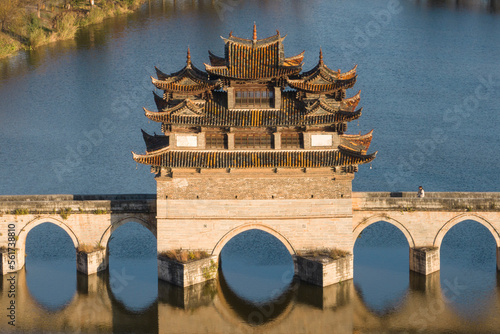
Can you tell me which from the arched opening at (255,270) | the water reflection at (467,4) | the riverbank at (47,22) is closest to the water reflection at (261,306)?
the arched opening at (255,270)

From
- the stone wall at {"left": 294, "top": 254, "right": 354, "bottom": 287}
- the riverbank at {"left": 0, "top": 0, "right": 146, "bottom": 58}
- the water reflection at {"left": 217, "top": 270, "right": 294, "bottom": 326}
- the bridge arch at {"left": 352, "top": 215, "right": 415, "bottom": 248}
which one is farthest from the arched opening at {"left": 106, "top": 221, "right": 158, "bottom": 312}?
the riverbank at {"left": 0, "top": 0, "right": 146, "bottom": 58}

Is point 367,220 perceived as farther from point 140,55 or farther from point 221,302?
point 140,55

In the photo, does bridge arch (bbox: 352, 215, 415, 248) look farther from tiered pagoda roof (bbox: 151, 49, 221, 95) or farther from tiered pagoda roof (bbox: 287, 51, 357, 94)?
tiered pagoda roof (bbox: 151, 49, 221, 95)

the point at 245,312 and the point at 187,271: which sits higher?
→ the point at 187,271

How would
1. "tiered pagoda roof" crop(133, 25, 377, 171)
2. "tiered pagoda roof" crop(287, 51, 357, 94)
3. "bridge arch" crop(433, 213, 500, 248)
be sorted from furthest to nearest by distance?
"bridge arch" crop(433, 213, 500, 248)
"tiered pagoda roof" crop(287, 51, 357, 94)
"tiered pagoda roof" crop(133, 25, 377, 171)

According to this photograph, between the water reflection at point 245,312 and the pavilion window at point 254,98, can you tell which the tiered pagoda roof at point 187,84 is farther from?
the water reflection at point 245,312

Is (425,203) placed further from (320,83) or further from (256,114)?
(256,114)

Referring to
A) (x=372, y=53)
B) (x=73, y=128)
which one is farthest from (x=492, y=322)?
(x=372, y=53)

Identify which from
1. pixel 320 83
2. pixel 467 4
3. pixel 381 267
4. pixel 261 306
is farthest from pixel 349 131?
pixel 467 4
